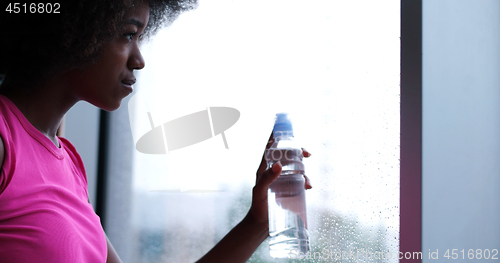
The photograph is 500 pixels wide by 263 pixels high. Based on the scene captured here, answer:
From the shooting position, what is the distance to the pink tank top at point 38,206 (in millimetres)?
583

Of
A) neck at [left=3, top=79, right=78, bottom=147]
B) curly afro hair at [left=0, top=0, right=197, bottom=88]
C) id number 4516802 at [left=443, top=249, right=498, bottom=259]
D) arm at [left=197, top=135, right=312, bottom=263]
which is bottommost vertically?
id number 4516802 at [left=443, top=249, right=498, bottom=259]

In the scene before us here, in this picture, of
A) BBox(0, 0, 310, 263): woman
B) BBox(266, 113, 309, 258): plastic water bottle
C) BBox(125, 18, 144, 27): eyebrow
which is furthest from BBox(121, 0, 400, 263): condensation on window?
BBox(125, 18, 144, 27): eyebrow

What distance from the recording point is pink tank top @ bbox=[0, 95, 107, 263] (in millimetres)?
583

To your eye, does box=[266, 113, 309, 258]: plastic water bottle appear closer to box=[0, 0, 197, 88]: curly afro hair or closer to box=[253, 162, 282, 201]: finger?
box=[253, 162, 282, 201]: finger

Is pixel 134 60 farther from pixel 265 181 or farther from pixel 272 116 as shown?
pixel 272 116

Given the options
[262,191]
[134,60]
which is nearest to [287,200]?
[262,191]

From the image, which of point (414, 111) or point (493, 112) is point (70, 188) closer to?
point (414, 111)

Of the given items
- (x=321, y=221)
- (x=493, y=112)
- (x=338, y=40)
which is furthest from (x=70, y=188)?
(x=493, y=112)

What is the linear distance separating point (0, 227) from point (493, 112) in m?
0.96

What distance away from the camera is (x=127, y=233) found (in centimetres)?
148

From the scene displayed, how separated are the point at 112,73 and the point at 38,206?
252 millimetres

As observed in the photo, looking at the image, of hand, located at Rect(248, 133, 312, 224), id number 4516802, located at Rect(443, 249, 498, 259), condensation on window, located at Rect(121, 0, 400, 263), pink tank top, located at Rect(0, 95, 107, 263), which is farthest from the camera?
condensation on window, located at Rect(121, 0, 400, 263)

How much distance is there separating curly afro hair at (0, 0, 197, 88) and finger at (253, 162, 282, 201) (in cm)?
37

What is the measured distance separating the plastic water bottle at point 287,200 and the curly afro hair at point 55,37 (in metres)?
0.38
